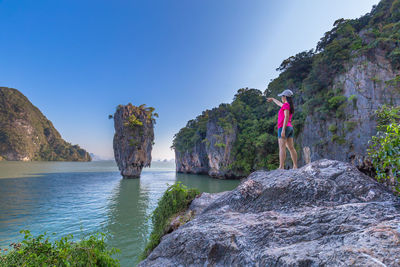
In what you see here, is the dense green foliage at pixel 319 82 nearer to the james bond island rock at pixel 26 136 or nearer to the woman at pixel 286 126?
the woman at pixel 286 126

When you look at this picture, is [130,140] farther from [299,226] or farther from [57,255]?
[299,226]

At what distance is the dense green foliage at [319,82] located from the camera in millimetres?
15320

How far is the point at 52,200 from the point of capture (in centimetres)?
1363

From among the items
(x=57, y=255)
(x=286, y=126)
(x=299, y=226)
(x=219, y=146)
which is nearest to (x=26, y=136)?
(x=219, y=146)

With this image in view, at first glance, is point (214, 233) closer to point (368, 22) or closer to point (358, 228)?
point (358, 228)

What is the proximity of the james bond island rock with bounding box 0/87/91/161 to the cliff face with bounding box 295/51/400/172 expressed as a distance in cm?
12337

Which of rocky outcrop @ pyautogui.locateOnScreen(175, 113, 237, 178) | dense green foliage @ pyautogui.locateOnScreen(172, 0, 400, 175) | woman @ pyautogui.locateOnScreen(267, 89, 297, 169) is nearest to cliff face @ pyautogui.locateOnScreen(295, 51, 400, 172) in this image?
dense green foliage @ pyautogui.locateOnScreen(172, 0, 400, 175)

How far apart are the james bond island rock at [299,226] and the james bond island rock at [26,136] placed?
121 metres

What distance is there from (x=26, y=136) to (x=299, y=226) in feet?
449

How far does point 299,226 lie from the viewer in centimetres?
169

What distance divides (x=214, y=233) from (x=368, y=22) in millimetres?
30217

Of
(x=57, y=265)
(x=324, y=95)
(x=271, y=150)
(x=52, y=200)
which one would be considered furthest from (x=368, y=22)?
(x=52, y=200)

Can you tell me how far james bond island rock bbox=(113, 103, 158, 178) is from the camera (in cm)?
3039

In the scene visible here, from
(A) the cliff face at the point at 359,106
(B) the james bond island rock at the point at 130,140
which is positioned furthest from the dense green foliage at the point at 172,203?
(B) the james bond island rock at the point at 130,140
